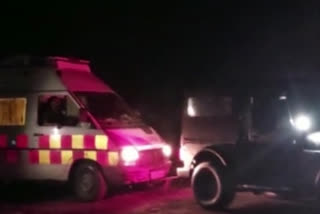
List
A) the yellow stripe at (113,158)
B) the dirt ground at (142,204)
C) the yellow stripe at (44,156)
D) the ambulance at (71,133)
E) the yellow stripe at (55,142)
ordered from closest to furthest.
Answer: the dirt ground at (142,204) < the yellow stripe at (113,158) < the ambulance at (71,133) < the yellow stripe at (55,142) < the yellow stripe at (44,156)

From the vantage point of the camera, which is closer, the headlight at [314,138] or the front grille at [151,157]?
the headlight at [314,138]

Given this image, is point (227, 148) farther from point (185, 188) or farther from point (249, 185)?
point (185, 188)

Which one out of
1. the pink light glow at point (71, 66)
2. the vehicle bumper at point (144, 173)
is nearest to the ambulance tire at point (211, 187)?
the vehicle bumper at point (144, 173)

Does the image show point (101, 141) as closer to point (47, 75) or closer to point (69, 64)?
point (47, 75)

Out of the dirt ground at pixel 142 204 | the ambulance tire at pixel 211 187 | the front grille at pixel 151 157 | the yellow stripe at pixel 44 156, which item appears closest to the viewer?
the ambulance tire at pixel 211 187

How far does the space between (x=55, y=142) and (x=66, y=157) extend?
340 mm

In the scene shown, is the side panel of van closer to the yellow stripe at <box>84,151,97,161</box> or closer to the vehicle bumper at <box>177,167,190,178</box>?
the yellow stripe at <box>84,151,97,161</box>

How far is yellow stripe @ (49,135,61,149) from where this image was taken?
12403mm

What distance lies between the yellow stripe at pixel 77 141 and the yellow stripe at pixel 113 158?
0.62 m

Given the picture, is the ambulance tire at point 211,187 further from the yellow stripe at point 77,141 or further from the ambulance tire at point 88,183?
the yellow stripe at point 77,141

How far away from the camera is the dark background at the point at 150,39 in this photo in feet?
80.8

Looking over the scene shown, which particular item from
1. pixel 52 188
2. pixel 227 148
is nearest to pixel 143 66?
pixel 52 188

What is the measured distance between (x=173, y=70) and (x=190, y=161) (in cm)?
1346

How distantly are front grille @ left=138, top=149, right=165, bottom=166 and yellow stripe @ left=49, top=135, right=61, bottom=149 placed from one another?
4.93ft
